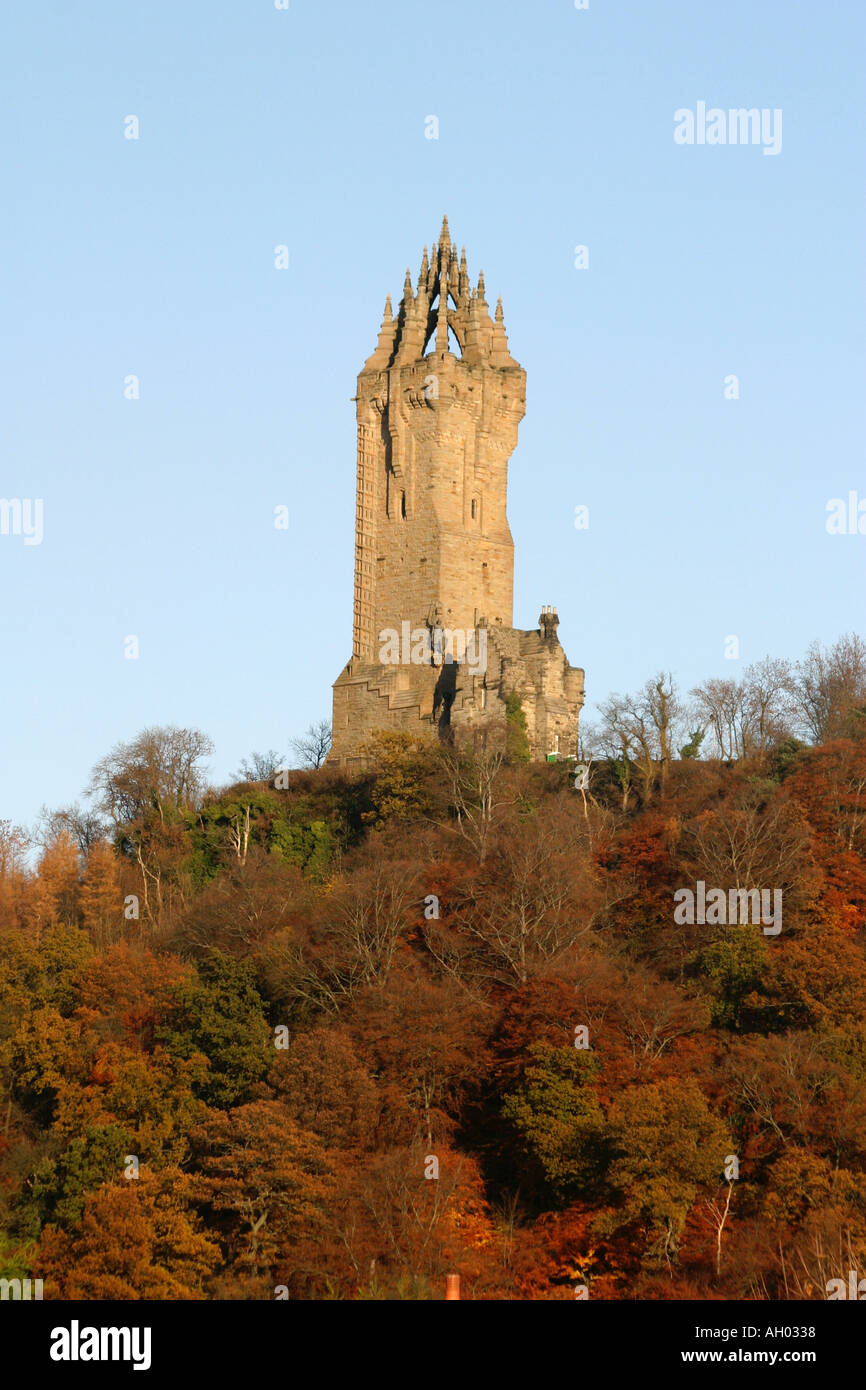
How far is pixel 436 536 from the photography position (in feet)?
225

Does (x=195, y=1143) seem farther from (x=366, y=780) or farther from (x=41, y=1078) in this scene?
(x=366, y=780)

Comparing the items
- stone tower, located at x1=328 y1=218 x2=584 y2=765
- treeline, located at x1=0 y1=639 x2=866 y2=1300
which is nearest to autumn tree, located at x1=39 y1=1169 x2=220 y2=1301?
treeline, located at x1=0 y1=639 x2=866 y2=1300

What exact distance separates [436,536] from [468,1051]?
23011mm

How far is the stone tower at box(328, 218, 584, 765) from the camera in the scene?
6600 centimetres

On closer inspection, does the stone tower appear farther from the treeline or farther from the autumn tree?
the autumn tree

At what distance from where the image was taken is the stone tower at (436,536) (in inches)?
2598

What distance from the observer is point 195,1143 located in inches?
1858

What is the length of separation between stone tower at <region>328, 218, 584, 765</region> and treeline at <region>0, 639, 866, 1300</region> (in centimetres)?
291

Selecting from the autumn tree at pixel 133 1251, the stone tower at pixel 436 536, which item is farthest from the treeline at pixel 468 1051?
the stone tower at pixel 436 536

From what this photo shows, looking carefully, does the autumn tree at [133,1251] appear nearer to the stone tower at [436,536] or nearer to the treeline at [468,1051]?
the treeline at [468,1051]

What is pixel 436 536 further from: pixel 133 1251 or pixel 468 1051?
pixel 133 1251

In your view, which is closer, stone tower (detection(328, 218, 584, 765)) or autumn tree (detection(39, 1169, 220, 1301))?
autumn tree (detection(39, 1169, 220, 1301))
